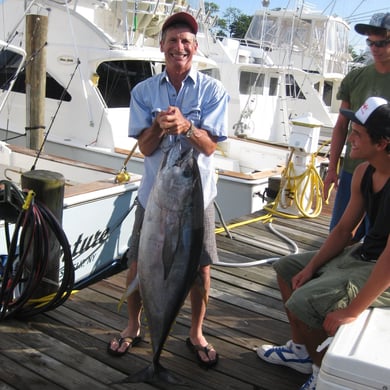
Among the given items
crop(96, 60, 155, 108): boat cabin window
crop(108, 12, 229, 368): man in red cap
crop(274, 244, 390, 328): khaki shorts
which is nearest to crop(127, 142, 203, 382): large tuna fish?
crop(108, 12, 229, 368): man in red cap

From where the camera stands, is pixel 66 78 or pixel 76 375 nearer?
pixel 76 375

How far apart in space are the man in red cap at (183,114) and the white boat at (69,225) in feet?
2.30

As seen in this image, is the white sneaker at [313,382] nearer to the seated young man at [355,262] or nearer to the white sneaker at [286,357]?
the seated young man at [355,262]

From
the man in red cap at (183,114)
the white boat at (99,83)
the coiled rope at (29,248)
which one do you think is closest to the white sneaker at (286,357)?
the man in red cap at (183,114)

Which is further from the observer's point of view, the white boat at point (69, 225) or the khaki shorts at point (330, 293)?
the white boat at point (69, 225)

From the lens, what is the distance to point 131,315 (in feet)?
9.45

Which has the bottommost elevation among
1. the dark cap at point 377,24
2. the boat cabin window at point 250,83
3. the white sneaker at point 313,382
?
the white sneaker at point 313,382

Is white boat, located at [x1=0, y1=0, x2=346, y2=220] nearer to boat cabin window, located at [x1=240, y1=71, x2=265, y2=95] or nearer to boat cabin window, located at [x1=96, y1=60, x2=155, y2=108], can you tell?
boat cabin window, located at [x1=96, y1=60, x2=155, y2=108]

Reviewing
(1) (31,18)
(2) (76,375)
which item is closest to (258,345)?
(2) (76,375)

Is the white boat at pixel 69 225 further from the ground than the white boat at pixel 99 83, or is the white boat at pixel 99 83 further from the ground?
the white boat at pixel 99 83

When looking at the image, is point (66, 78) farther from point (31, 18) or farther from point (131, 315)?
point (131, 315)

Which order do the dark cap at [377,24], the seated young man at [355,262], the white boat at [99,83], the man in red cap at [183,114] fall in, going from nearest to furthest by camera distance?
1. the seated young man at [355,262]
2. the man in red cap at [183,114]
3. the dark cap at [377,24]
4. the white boat at [99,83]

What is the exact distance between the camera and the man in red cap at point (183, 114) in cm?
244

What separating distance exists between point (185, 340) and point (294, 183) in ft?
12.4
